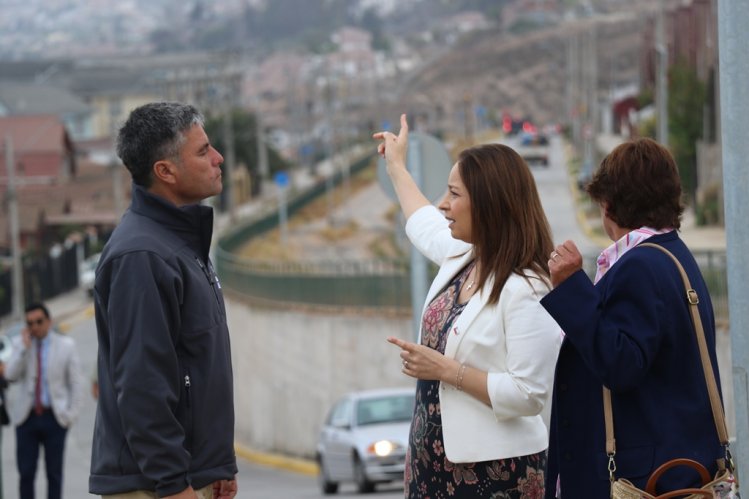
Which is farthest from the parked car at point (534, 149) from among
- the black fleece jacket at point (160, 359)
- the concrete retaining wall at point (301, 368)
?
the black fleece jacket at point (160, 359)

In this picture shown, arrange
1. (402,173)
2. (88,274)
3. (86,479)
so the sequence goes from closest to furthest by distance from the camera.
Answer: (402,173) < (86,479) < (88,274)

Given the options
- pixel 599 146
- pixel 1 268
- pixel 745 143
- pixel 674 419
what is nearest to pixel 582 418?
pixel 674 419

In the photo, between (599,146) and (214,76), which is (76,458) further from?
(214,76)

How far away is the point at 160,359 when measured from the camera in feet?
16.2

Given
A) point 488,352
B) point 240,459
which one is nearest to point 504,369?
point 488,352

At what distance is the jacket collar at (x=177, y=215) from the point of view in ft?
17.0

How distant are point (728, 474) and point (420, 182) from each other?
8.04m

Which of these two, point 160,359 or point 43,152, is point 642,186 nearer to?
point 160,359

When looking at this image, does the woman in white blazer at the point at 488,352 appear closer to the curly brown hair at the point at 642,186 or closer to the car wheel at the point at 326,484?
the curly brown hair at the point at 642,186

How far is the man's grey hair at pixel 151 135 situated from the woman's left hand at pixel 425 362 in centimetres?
97

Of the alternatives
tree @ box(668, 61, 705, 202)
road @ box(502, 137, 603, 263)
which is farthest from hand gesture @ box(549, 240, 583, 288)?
tree @ box(668, 61, 705, 202)

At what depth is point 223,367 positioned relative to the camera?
518cm

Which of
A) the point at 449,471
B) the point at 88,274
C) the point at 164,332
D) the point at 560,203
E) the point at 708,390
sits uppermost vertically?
the point at 164,332

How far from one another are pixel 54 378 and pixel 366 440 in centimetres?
878
